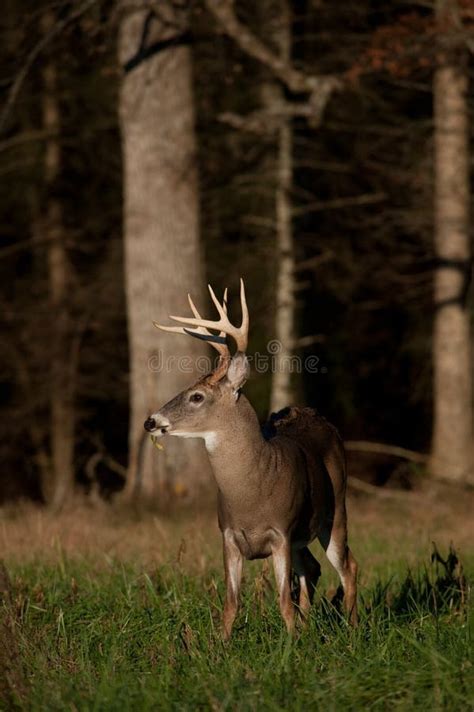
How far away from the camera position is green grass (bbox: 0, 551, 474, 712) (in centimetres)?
A: 499

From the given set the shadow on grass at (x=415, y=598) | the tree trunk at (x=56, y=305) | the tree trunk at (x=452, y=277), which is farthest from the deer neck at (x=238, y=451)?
the tree trunk at (x=56, y=305)

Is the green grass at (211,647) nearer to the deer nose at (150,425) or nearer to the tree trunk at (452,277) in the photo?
the deer nose at (150,425)

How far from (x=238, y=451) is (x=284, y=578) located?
69 centimetres

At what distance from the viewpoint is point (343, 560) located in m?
7.25

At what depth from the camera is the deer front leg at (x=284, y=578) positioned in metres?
6.28

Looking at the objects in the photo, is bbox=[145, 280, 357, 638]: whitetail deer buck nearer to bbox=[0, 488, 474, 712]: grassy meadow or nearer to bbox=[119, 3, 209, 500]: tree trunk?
bbox=[0, 488, 474, 712]: grassy meadow

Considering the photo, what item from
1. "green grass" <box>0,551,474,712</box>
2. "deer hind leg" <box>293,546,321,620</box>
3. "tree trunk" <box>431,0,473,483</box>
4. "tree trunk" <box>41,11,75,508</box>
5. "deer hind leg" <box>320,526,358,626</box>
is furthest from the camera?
"tree trunk" <box>41,11,75,508</box>

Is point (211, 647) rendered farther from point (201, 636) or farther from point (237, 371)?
point (237, 371)

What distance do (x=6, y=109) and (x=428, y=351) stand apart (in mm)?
9884

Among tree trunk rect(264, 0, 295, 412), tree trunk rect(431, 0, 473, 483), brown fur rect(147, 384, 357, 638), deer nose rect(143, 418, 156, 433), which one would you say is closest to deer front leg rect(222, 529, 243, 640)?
brown fur rect(147, 384, 357, 638)

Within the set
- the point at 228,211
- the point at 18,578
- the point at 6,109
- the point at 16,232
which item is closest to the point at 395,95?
the point at 228,211

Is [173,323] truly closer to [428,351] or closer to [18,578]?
[18,578]

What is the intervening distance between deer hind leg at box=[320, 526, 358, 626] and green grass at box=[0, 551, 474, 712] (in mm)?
153

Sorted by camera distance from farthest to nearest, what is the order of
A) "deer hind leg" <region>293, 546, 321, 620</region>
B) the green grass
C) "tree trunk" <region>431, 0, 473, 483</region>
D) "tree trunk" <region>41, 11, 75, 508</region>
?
"tree trunk" <region>41, 11, 75, 508</region> < "tree trunk" <region>431, 0, 473, 483</region> < "deer hind leg" <region>293, 546, 321, 620</region> < the green grass
